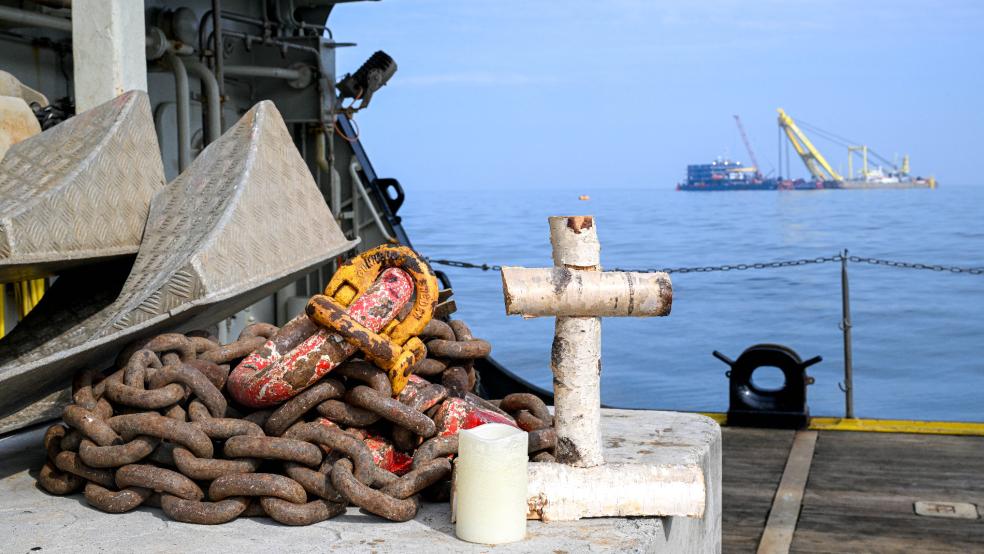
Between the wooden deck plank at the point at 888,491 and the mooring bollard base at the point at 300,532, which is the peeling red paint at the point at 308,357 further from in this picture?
the wooden deck plank at the point at 888,491

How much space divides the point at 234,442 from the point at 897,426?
5.81m

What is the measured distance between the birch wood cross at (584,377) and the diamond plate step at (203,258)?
3.19 feet

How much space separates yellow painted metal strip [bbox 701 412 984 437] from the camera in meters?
7.26

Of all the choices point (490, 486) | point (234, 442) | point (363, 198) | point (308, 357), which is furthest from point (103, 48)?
point (363, 198)

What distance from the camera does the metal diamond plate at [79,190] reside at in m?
3.34

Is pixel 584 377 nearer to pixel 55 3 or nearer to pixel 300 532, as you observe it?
pixel 300 532

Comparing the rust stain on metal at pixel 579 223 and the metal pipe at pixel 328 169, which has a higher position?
the metal pipe at pixel 328 169

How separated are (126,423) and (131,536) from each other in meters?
0.31

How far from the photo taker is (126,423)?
2.91 metres

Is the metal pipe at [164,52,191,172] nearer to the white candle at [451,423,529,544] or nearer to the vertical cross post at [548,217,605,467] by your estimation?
the vertical cross post at [548,217,605,467]

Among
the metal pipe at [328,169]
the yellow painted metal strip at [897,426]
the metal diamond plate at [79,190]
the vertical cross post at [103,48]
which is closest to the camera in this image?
the metal diamond plate at [79,190]

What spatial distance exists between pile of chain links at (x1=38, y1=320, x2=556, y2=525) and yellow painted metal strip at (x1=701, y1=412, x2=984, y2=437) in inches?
191

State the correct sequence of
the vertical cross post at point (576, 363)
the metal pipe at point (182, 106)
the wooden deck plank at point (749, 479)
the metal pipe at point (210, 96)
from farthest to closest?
the metal pipe at point (210, 96) < the metal pipe at point (182, 106) < the wooden deck plank at point (749, 479) < the vertical cross post at point (576, 363)

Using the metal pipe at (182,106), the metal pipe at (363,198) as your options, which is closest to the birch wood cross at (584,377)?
the metal pipe at (182,106)
